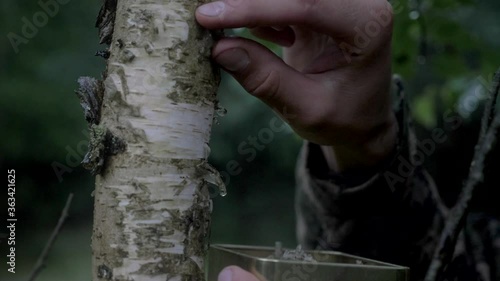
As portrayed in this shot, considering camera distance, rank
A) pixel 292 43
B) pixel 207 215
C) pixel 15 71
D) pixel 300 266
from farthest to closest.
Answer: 1. pixel 15 71
2. pixel 292 43
3. pixel 207 215
4. pixel 300 266

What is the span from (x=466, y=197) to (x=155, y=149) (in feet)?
1.99

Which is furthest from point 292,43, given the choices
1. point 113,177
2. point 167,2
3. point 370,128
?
point 113,177

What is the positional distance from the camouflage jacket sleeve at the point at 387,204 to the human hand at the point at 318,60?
0.22 meters

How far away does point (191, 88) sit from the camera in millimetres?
977

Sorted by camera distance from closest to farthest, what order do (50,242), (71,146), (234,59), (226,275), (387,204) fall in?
(226,275), (234,59), (50,242), (387,204), (71,146)

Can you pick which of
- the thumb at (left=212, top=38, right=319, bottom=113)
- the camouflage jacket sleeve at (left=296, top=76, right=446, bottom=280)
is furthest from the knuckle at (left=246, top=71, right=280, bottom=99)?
the camouflage jacket sleeve at (left=296, top=76, right=446, bottom=280)

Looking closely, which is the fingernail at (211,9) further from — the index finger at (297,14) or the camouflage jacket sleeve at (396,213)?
the camouflage jacket sleeve at (396,213)

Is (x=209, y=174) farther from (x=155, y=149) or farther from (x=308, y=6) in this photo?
(x=308, y=6)

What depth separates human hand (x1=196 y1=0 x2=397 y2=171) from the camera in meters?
1.03

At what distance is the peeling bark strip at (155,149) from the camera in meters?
0.93

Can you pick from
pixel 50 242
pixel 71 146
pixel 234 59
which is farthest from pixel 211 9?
pixel 71 146

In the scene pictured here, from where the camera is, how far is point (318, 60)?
4.13ft

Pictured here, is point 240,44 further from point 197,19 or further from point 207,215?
point 207,215

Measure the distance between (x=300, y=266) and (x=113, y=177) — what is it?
0.90 feet
